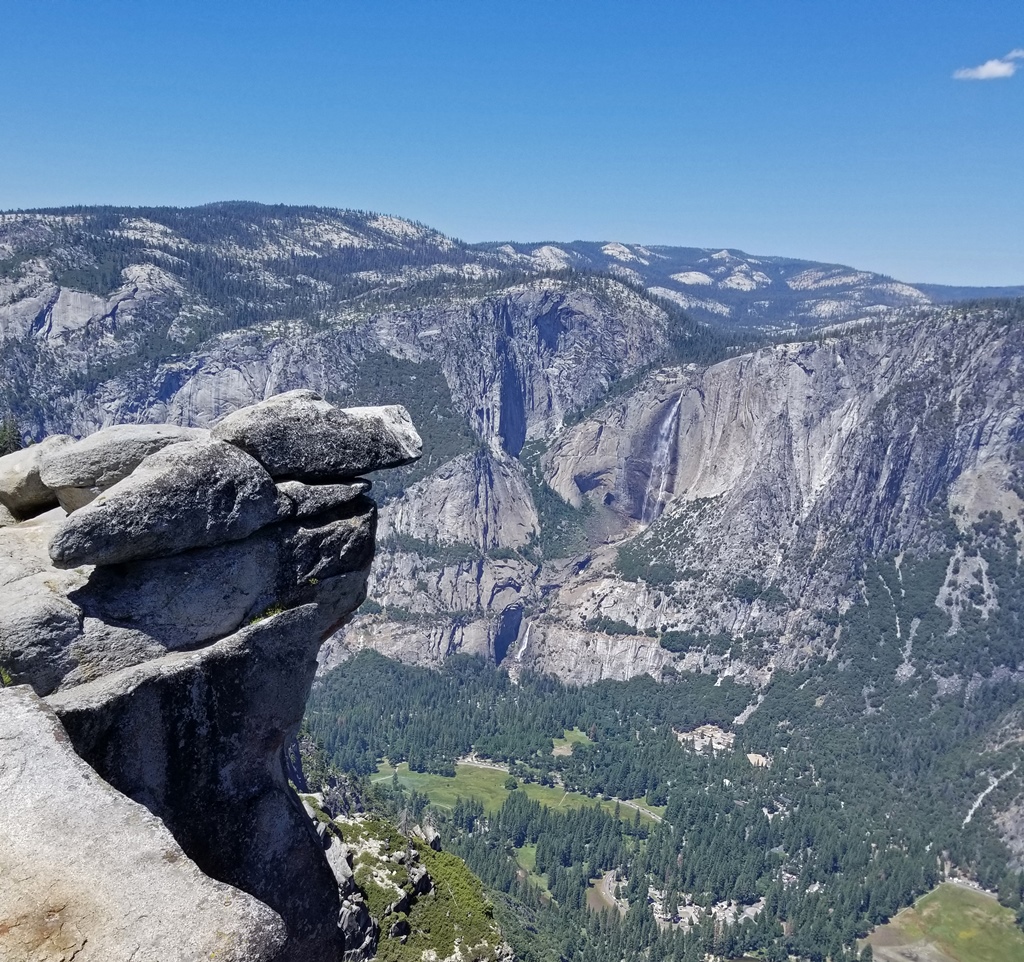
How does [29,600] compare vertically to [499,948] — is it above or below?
above

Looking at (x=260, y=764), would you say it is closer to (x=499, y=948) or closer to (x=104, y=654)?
(x=104, y=654)

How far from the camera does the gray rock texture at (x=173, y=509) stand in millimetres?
16594

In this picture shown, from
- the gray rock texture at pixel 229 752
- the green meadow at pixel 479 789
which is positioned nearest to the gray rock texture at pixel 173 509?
the gray rock texture at pixel 229 752

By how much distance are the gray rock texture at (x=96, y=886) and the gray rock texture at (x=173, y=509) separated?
15.7 feet

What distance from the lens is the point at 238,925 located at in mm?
11172

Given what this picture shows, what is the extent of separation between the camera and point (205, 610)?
18656 mm

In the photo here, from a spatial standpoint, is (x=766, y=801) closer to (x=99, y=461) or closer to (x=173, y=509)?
(x=99, y=461)

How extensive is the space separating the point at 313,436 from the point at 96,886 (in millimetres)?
Answer: 11669

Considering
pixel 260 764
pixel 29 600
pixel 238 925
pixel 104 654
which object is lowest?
pixel 260 764

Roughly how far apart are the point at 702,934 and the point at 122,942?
12136 cm

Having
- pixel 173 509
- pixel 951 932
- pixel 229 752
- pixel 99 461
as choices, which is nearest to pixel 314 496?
pixel 173 509

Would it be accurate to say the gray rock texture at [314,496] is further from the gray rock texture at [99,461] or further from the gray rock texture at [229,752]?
the gray rock texture at [99,461]

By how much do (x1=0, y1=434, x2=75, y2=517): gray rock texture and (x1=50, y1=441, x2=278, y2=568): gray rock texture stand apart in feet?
16.3

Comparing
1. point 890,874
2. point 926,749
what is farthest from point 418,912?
point 926,749
